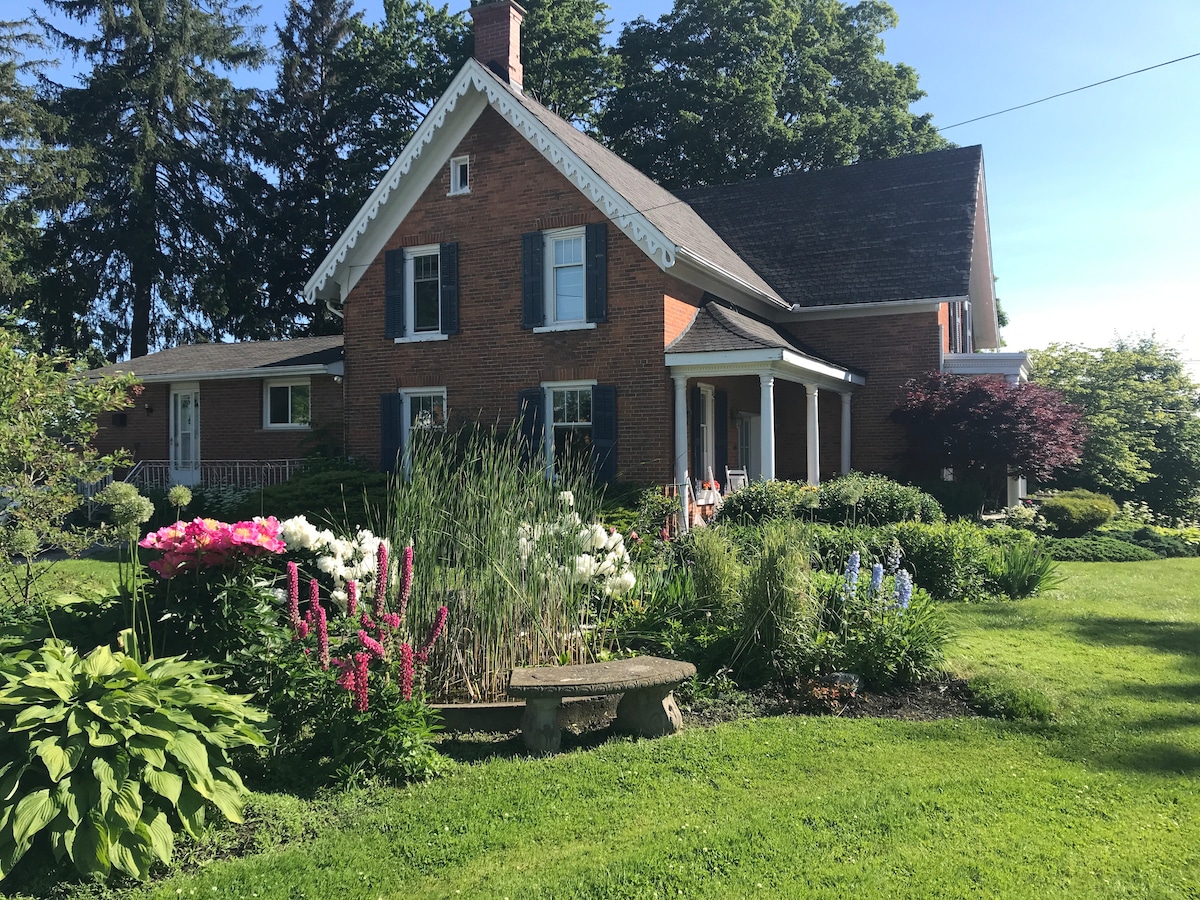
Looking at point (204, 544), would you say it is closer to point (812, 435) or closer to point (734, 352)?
point (734, 352)

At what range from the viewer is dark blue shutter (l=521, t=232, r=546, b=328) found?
50.4ft

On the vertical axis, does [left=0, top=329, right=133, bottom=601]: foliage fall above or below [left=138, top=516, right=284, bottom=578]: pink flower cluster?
above

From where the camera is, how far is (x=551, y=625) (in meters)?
5.92

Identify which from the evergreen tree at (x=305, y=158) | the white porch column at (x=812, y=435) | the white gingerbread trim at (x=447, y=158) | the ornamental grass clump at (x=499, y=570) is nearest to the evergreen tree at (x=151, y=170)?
the evergreen tree at (x=305, y=158)

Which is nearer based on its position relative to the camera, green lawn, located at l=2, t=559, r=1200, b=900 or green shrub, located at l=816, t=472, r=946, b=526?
green lawn, located at l=2, t=559, r=1200, b=900

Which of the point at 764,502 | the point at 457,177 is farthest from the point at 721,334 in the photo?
the point at 457,177

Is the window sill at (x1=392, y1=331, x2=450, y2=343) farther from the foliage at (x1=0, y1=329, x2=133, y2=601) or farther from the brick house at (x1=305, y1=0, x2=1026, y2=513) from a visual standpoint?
the foliage at (x1=0, y1=329, x2=133, y2=601)

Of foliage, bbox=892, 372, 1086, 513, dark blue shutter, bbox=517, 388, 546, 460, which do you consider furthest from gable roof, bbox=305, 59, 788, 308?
foliage, bbox=892, 372, 1086, 513

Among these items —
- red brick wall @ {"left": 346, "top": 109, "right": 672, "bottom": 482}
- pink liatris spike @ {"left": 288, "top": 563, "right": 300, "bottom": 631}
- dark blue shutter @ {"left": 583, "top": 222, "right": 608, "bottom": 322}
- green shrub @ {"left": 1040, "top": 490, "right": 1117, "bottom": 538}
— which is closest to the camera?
pink liatris spike @ {"left": 288, "top": 563, "right": 300, "bottom": 631}

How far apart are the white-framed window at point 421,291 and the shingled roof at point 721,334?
196 inches

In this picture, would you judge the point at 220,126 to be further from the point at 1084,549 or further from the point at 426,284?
the point at 1084,549

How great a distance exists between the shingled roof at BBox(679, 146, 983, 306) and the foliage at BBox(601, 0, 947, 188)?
9.97 meters

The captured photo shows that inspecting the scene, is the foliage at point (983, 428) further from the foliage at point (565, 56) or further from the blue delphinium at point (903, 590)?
the foliage at point (565, 56)

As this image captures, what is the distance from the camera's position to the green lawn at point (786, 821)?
345cm
